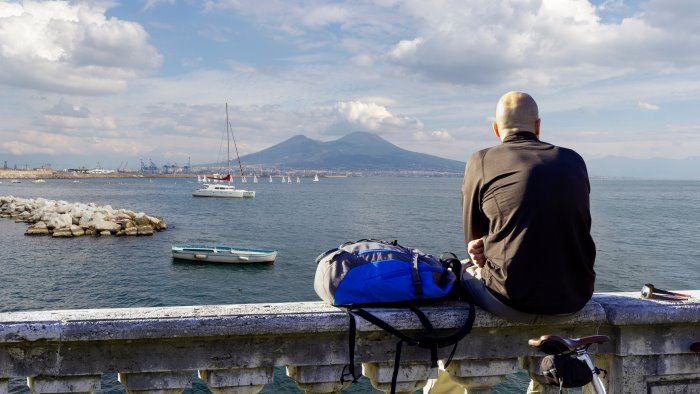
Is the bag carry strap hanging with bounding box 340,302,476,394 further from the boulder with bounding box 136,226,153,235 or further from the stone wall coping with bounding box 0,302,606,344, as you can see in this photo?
the boulder with bounding box 136,226,153,235

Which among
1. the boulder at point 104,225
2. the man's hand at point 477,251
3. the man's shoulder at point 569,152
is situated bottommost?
the boulder at point 104,225

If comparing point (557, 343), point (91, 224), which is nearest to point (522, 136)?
point (557, 343)

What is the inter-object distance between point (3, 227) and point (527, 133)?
5627 cm

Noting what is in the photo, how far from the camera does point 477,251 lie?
10.6ft

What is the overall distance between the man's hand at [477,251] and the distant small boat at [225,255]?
2858cm

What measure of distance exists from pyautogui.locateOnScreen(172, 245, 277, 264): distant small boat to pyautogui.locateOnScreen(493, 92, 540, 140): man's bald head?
1129 inches

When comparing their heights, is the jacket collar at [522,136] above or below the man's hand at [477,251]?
above

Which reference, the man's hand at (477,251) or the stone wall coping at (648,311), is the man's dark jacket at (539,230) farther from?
the stone wall coping at (648,311)

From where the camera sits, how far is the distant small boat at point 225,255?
102 ft

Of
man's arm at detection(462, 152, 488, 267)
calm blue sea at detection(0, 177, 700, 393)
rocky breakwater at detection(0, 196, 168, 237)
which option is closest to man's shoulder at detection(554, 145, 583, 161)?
man's arm at detection(462, 152, 488, 267)

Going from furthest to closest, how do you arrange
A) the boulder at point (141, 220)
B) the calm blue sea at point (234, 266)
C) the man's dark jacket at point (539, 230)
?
the boulder at point (141, 220) → the calm blue sea at point (234, 266) → the man's dark jacket at point (539, 230)

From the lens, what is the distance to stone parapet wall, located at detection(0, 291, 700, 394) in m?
2.75

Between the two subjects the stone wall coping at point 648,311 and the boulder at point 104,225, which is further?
the boulder at point 104,225

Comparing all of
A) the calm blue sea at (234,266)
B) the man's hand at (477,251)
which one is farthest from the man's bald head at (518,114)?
the calm blue sea at (234,266)
